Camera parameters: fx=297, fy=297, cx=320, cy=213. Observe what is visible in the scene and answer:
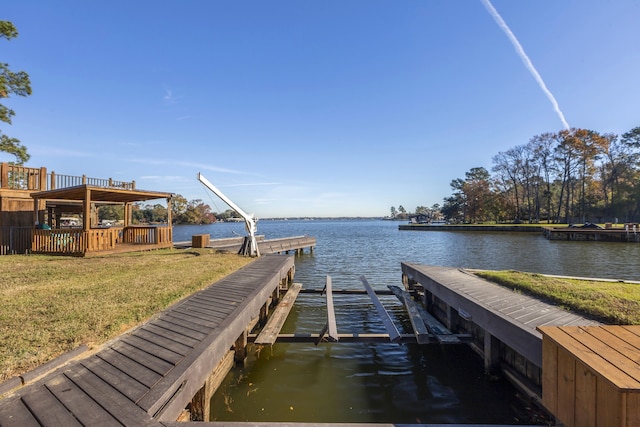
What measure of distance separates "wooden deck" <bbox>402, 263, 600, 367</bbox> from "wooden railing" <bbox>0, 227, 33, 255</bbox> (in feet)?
58.7

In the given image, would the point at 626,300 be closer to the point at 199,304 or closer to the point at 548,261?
the point at 199,304

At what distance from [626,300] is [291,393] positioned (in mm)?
6280

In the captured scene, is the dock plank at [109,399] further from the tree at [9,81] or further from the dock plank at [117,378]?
the tree at [9,81]

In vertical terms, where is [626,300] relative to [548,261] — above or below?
above

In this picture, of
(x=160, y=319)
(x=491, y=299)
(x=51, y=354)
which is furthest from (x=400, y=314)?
(x=51, y=354)

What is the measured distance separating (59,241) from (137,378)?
14088 mm

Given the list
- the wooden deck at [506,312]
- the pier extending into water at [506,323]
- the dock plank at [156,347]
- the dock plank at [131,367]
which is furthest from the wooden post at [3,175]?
the pier extending into water at [506,323]

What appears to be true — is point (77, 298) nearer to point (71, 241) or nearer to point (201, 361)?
point (201, 361)

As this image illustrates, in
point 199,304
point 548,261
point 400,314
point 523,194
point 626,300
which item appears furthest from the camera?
point 523,194

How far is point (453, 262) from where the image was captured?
68.3 feet

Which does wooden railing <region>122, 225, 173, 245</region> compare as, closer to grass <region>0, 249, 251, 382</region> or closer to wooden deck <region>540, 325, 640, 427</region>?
grass <region>0, 249, 251, 382</region>

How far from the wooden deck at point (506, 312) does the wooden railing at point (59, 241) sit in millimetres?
14546

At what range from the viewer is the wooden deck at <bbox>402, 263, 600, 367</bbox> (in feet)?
14.1

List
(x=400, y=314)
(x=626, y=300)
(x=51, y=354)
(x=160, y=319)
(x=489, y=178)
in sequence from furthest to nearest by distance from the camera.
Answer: (x=489, y=178), (x=400, y=314), (x=626, y=300), (x=160, y=319), (x=51, y=354)
